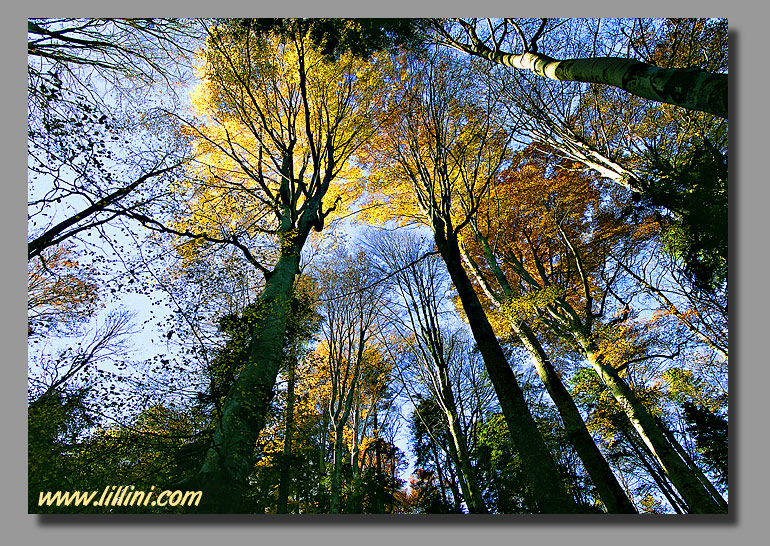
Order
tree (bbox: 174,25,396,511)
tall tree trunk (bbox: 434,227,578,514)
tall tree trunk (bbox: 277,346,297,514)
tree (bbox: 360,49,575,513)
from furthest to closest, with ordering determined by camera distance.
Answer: tall tree trunk (bbox: 277,346,297,514) < tree (bbox: 174,25,396,511) < tree (bbox: 360,49,575,513) < tall tree trunk (bbox: 434,227,578,514)

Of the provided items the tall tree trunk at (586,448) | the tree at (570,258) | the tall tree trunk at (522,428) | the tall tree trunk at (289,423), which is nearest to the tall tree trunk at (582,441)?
the tall tree trunk at (586,448)

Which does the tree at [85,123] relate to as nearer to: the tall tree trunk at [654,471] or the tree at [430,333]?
the tree at [430,333]

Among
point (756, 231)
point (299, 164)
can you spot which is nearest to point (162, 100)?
point (299, 164)

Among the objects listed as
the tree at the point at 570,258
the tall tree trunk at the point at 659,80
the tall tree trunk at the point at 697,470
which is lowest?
the tall tree trunk at the point at 697,470

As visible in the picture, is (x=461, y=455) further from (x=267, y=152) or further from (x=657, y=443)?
(x=267, y=152)

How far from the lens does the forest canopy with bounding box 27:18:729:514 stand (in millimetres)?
2340

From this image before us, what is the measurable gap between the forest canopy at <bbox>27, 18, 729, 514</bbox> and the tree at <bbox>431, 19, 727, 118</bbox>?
2 centimetres

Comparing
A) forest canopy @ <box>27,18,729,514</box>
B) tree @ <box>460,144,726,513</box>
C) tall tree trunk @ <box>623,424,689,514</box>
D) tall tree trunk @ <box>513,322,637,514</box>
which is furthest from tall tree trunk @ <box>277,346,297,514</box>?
tall tree trunk @ <box>623,424,689,514</box>

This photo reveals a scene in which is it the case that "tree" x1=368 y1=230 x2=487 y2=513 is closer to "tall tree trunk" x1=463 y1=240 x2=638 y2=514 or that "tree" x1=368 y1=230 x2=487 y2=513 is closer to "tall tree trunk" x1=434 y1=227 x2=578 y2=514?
"tall tree trunk" x1=463 y1=240 x2=638 y2=514

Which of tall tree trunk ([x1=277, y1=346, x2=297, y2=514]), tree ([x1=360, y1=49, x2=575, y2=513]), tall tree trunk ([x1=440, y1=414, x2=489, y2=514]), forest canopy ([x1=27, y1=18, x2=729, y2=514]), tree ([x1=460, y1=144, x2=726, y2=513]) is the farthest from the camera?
tree ([x1=460, y1=144, x2=726, y2=513])

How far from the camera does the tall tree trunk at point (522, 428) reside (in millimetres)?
1990

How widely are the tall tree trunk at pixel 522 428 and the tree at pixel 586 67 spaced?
1818 millimetres

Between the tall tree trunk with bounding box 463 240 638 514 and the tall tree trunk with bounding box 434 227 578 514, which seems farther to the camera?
the tall tree trunk with bounding box 463 240 638 514

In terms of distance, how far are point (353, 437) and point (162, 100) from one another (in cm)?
479
